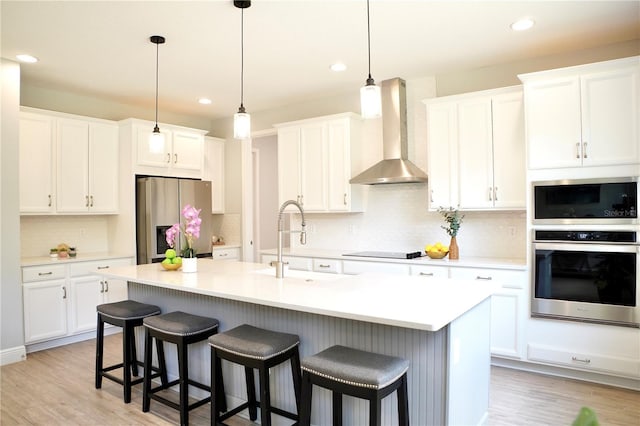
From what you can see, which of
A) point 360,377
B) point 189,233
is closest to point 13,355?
point 189,233

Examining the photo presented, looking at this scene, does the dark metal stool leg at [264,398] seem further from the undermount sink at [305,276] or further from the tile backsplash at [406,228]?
the tile backsplash at [406,228]

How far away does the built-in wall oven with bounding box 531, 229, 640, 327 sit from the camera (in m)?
3.05

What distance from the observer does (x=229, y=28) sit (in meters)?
3.23

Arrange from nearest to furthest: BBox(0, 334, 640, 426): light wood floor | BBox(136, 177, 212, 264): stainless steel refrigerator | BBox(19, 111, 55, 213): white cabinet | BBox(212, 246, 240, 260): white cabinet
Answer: BBox(0, 334, 640, 426): light wood floor
BBox(19, 111, 55, 213): white cabinet
BBox(136, 177, 212, 264): stainless steel refrigerator
BBox(212, 246, 240, 260): white cabinet

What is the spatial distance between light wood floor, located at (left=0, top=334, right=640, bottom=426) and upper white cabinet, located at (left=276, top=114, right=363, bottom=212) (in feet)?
7.58

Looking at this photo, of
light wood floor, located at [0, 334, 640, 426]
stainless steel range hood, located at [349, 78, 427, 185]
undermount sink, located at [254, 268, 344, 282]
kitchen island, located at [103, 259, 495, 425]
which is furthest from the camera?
stainless steel range hood, located at [349, 78, 427, 185]

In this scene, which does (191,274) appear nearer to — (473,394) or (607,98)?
(473,394)

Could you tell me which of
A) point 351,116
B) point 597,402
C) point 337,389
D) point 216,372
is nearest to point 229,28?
point 351,116

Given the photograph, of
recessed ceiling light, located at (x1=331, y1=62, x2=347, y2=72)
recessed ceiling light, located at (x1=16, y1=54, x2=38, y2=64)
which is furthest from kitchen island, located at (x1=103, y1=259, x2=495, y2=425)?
recessed ceiling light, located at (x1=16, y1=54, x2=38, y2=64)

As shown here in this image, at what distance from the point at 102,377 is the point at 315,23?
10.5 feet

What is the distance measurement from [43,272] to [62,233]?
2.69ft

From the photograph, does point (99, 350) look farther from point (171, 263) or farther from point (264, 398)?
point (264, 398)

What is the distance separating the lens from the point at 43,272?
4.16m

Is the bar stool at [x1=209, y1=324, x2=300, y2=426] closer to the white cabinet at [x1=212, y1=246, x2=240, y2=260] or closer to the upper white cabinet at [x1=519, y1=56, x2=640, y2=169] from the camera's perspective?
the upper white cabinet at [x1=519, y1=56, x2=640, y2=169]
